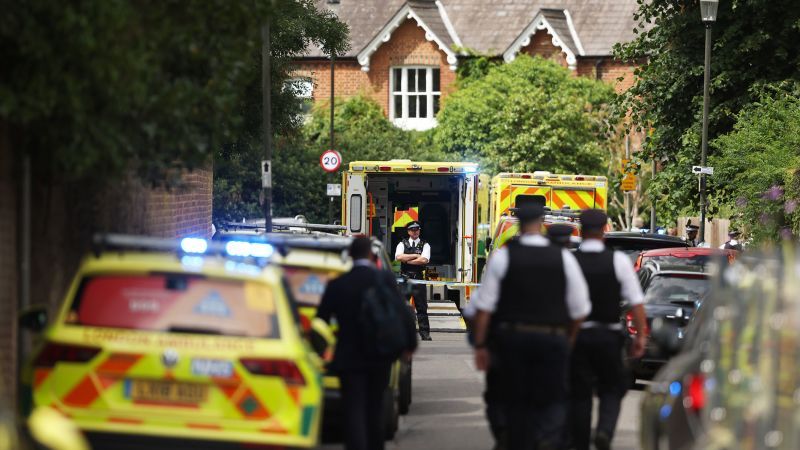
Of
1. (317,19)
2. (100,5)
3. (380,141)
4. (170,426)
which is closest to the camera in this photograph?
(170,426)

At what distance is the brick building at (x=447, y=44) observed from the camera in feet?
223

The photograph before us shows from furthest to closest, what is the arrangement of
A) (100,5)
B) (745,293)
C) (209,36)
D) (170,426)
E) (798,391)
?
(209,36)
(100,5)
(170,426)
(745,293)
(798,391)

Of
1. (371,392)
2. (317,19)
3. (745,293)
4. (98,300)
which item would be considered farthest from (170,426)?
(317,19)

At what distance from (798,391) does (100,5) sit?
5.40 metres

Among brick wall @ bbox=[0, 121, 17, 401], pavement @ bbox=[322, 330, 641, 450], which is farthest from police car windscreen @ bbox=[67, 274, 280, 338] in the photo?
pavement @ bbox=[322, 330, 641, 450]

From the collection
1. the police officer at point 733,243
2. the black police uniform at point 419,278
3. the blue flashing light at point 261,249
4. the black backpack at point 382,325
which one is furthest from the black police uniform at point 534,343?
the police officer at point 733,243

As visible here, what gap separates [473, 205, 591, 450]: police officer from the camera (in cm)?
1057

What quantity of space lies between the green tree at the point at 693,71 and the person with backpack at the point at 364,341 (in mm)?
22712

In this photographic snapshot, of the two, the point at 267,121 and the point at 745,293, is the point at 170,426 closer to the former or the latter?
the point at 745,293

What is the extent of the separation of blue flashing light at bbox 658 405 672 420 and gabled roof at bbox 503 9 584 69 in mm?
57330

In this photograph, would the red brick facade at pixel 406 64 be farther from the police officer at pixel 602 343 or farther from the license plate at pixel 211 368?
the license plate at pixel 211 368

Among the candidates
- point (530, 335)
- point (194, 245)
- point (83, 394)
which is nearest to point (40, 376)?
point (83, 394)

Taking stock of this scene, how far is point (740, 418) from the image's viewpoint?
7.41m

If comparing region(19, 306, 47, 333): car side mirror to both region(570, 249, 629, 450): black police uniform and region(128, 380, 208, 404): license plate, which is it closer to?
region(128, 380, 208, 404): license plate
